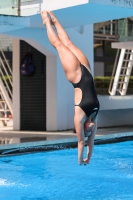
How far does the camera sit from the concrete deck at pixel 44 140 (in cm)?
1131

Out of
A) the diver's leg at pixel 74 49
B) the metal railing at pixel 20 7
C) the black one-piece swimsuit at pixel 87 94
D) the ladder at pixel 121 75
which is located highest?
the metal railing at pixel 20 7

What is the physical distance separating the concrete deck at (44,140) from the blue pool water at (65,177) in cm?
22

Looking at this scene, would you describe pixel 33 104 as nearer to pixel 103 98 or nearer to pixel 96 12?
pixel 103 98

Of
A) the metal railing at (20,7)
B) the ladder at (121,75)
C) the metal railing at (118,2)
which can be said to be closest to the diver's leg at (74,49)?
the metal railing at (118,2)

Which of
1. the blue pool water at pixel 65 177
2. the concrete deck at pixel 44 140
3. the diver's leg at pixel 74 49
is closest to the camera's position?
the diver's leg at pixel 74 49

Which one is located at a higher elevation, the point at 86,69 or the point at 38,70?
the point at 86,69

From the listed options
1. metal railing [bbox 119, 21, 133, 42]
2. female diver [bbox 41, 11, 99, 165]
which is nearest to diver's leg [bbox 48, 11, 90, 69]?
female diver [bbox 41, 11, 99, 165]

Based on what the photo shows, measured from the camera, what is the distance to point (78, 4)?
11.0 m

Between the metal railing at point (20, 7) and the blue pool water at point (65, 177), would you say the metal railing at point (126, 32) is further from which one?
the blue pool water at point (65, 177)

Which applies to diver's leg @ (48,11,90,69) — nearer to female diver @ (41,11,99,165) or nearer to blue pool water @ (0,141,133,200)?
female diver @ (41,11,99,165)

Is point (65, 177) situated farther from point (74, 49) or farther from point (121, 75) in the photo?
point (121, 75)

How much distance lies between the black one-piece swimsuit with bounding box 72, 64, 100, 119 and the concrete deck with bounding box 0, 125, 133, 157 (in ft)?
19.5

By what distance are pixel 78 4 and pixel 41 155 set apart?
3.50 meters

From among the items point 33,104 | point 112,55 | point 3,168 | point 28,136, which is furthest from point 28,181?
point 112,55
